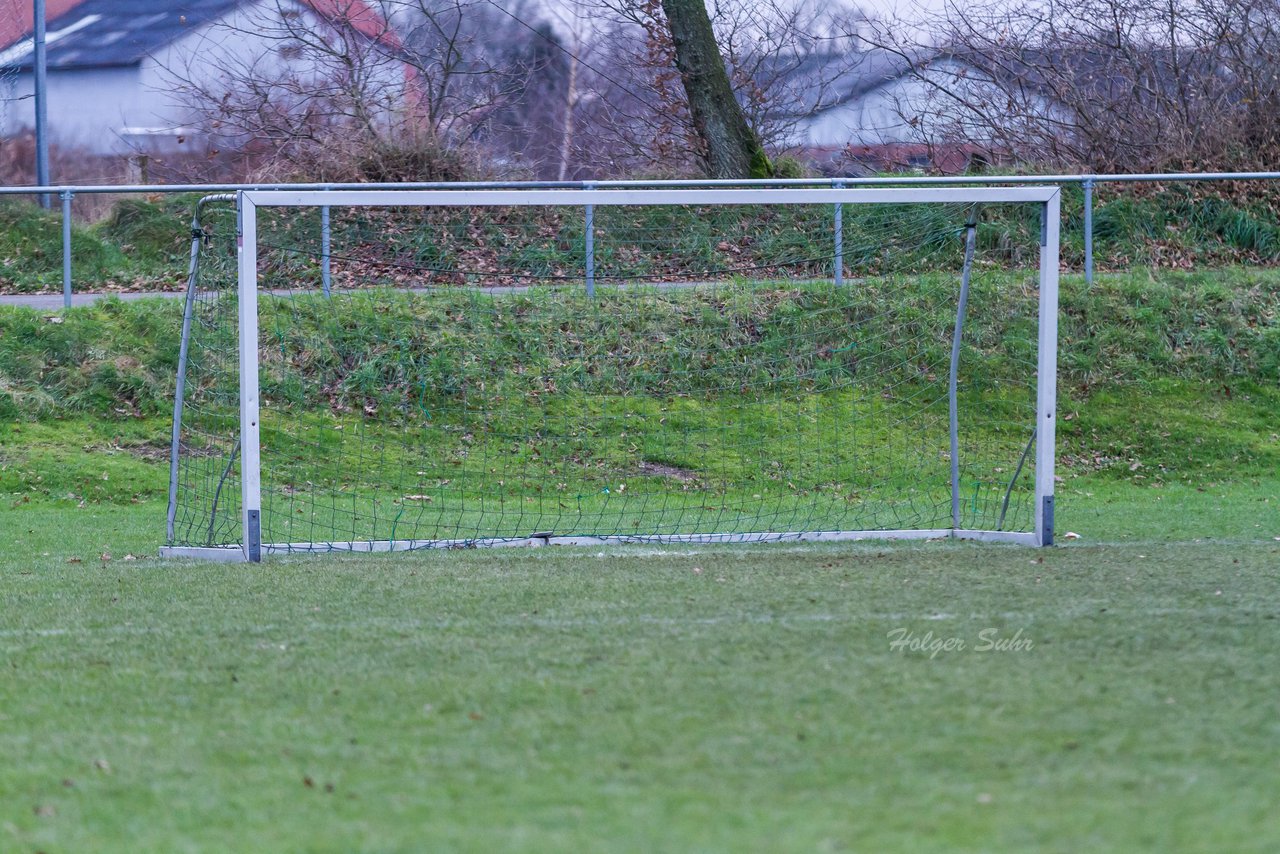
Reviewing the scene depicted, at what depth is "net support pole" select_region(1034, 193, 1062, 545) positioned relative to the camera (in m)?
7.73

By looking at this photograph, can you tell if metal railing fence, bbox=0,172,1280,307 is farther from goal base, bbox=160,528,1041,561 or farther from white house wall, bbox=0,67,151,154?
white house wall, bbox=0,67,151,154

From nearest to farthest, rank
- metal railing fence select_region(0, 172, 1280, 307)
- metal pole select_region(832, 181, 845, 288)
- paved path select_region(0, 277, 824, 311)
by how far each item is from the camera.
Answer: metal railing fence select_region(0, 172, 1280, 307) → paved path select_region(0, 277, 824, 311) → metal pole select_region(832, 181, 845, 288)

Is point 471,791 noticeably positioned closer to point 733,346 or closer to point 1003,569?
point 1003,569

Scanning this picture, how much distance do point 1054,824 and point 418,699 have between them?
81.9 inches

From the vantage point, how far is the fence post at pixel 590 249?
12.1 metres

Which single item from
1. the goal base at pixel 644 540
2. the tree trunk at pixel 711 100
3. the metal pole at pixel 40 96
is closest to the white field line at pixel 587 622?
the goal base at pixel 644 540

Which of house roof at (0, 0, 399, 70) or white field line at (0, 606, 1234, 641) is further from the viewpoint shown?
house roof at (0, 0, 399, 70)

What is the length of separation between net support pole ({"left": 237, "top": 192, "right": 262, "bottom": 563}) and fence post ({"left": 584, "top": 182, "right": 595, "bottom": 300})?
5057mm

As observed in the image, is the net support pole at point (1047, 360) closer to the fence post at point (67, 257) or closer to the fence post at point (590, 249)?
the fence post at point (590, 249)

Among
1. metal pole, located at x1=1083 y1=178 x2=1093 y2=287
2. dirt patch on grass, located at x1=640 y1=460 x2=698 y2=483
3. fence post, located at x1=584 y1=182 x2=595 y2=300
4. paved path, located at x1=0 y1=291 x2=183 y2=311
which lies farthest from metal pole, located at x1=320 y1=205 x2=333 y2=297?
metal pole, located at x1=1083 y1=178 x2=1093 y2=287

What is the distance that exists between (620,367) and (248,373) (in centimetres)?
509

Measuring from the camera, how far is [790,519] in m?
9.40

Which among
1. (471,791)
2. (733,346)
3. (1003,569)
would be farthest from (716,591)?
(733,346)

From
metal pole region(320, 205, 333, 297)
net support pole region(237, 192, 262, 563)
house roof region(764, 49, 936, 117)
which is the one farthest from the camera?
house roof region(764, 49, 936, 117)
